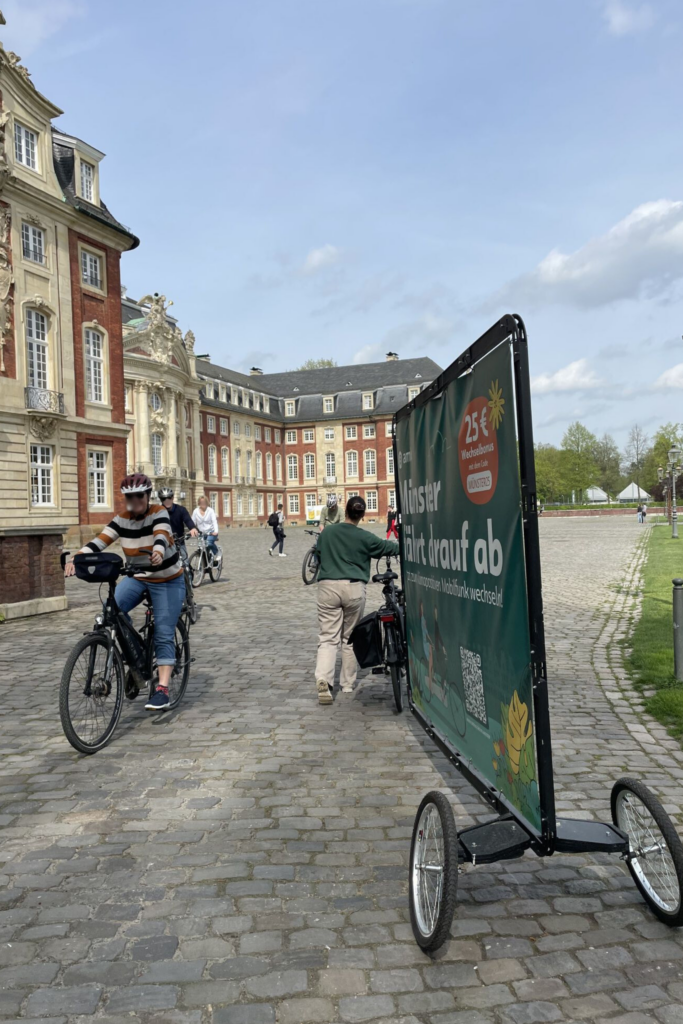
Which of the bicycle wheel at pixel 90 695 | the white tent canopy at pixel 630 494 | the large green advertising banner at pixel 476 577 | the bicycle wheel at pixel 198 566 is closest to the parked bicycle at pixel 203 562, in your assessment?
the bicycle wheel at pixel 198 566

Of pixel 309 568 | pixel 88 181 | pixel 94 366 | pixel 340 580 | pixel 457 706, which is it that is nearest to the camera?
pixel 457 706

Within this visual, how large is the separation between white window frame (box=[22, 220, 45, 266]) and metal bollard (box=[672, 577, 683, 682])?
2873cm

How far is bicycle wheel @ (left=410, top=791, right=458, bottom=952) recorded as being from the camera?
2814mm

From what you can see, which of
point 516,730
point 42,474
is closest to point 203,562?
point 516,730

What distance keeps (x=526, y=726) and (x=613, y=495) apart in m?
111

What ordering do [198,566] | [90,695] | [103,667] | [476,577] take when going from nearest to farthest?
[476,577]
[90,695]
[103,667]
[198,566]

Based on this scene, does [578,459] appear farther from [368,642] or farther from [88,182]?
[368,642]

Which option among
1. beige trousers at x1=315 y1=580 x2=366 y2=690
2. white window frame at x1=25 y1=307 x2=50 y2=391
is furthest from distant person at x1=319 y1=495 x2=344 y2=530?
white window frame at x1=25 y1=307 x2=50 y2=391

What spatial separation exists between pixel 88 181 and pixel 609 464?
85.8 m

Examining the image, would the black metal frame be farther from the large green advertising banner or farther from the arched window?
the arched window

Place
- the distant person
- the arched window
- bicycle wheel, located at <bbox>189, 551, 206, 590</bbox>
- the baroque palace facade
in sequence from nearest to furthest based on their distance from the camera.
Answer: the distant person → bicycle wheel, located at <bbox>189, 551, 206, 590</bbox> → the baroque palace facade → the arched window

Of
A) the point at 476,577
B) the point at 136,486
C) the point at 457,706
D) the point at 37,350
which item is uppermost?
the point at 37,350

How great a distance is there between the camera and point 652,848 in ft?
10.2

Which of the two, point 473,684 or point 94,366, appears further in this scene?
point 94,366
